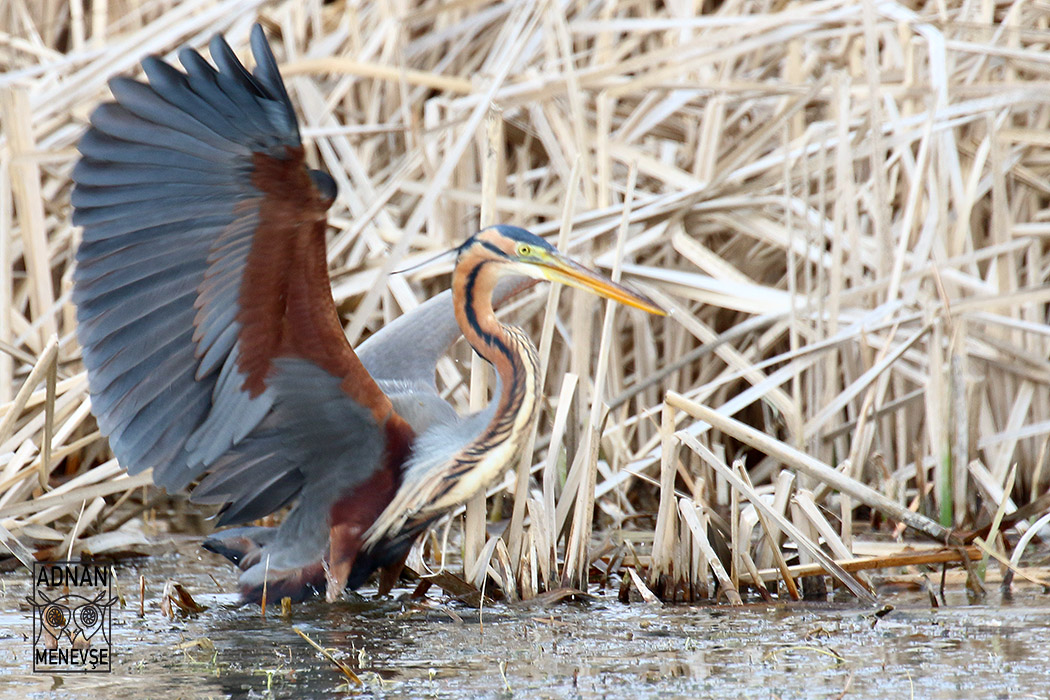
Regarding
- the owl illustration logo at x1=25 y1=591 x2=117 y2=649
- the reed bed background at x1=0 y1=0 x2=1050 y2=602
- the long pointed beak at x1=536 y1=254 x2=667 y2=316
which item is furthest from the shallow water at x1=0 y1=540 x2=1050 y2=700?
the long pointed beak at x1=536 y1=254 x2=667 y2=316

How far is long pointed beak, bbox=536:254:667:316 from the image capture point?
11.6 ft

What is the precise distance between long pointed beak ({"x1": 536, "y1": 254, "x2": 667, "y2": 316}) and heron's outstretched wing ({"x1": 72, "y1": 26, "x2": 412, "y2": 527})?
588 millimetres

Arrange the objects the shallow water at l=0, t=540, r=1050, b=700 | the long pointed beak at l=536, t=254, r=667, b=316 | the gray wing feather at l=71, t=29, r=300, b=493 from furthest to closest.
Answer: the long pointed beak at l=536, t=254, r=667, b=316 → the gray wing feather at l=71, t=29, r=300, b=493 → the shallow water at l=0, t=540, r=1050, b=700

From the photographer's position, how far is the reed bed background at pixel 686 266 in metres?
3.55

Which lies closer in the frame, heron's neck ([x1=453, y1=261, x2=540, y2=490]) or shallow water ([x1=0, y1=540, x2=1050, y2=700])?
shallow water ([x1=0, y1=540, x2=1050, y2=700])

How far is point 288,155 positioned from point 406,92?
7.60 feet

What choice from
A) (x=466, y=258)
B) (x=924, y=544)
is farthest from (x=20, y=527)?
(x=924, y=544)

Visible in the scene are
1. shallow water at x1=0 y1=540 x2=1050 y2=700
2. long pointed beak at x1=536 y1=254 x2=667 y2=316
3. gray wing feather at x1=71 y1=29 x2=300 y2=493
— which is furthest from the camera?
long pointed beak at x1=536 y1=254 x2=667 y2=316

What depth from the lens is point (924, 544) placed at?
3.92 m

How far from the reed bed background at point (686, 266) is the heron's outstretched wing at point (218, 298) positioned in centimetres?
36

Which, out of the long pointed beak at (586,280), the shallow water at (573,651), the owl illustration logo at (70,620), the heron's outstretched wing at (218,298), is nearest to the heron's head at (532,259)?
the long pointed beak at (586,280)

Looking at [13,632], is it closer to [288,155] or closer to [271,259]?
[271,259]

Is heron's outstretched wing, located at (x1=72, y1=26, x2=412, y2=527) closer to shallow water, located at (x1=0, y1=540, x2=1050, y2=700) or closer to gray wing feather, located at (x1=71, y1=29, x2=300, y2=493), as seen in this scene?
gray wing feather, located at (x1=71, y1=29, x2=300, y2=493)

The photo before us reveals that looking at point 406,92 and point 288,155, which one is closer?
point 288,155
